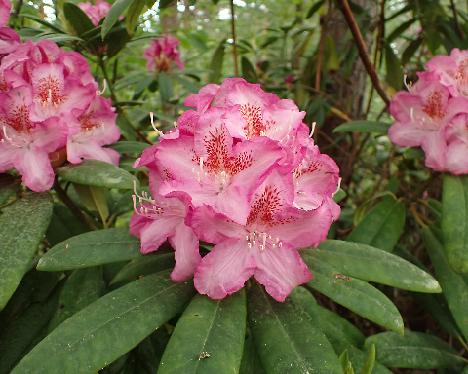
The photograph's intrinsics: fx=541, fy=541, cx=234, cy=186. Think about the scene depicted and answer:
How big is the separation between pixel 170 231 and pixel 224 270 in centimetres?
13

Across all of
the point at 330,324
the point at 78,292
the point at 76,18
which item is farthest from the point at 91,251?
the point at 76,18

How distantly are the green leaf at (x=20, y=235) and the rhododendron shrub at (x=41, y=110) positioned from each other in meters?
0.04

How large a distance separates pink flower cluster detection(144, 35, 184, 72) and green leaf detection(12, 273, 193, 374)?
1.66 metres

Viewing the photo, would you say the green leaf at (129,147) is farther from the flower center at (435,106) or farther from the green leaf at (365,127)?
the flower center at (435,106)

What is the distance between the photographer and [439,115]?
4.60 ft

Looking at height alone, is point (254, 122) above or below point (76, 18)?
below

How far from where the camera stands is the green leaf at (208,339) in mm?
755

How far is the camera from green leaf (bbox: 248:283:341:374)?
808 mm

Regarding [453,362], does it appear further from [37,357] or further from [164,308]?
[37,357]

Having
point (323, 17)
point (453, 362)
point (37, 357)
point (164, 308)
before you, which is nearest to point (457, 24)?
point (323, 17)

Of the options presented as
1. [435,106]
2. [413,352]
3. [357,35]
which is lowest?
[413,352]

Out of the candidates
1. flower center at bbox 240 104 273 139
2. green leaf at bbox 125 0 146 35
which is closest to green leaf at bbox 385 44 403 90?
green leaf at bbox 125 0 146 35

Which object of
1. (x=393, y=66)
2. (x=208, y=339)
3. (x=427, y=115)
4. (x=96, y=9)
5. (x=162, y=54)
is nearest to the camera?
(x=208, y=339)

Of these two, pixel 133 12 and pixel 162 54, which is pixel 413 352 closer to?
pixel 133 12
